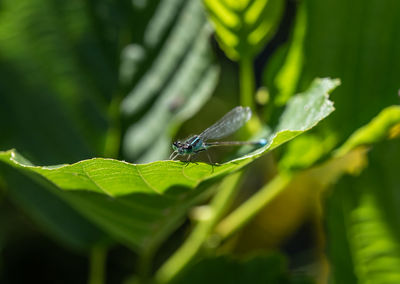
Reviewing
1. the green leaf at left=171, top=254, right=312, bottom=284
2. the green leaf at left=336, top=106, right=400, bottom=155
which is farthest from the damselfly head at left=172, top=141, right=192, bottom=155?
the green leaf at left=336, top=106, right=400, bottom=155

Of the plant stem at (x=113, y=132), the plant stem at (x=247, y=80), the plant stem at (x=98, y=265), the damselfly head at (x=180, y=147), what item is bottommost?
the plant stem at (x=98, y=265)

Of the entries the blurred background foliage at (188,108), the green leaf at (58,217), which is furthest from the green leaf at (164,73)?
the green leaf at (58,217)

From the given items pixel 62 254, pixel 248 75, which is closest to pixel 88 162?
pixel 248 75

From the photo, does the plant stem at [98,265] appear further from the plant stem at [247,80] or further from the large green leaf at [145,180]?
the plant stem at [247,80]

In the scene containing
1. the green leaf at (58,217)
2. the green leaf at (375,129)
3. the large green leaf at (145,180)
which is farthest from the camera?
the green leaf at (58,217)

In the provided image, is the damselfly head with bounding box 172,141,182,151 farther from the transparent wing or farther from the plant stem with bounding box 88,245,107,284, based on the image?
the plant stem with bounding box 88,245,107,284

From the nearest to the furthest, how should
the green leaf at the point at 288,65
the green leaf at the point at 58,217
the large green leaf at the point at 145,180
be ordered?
the large green leaf at the point at 145,180 → the green leaf at the point at 288,65 → the green leaf at the point at 58,217
